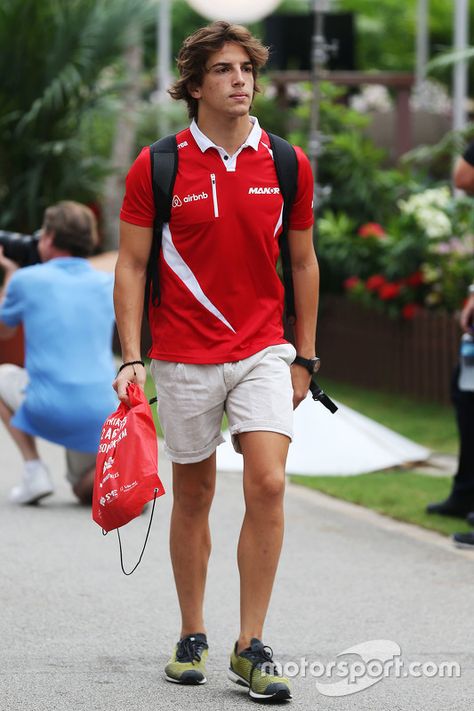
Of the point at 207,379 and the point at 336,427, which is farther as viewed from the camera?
the point at 336,427

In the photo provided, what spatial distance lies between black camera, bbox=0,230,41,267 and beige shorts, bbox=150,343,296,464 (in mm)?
3816

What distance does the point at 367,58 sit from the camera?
163ft

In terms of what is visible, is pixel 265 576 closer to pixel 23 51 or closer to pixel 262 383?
pixel 262 383

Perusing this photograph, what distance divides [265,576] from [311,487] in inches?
169

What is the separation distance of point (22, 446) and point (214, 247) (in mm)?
3788

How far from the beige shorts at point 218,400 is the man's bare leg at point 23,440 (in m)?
3.50

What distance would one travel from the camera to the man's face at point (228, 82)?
4.95 m

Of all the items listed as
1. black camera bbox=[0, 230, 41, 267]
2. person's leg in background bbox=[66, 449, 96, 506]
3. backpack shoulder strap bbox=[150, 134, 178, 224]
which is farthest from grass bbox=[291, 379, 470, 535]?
backpack shoulder strap bbox=[150, 134, 178, 224]

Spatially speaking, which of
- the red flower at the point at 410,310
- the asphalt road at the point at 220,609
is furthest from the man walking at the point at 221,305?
the red flower at the point at 410,310

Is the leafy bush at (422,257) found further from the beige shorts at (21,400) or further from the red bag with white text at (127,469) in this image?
the red bag with white text at (127,469)

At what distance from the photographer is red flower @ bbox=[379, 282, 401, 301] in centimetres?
1341

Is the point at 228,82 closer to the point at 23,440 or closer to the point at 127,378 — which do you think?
the point at 127,378

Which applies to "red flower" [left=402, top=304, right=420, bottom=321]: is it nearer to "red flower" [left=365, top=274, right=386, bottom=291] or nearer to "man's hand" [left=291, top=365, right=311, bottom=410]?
"red flower" [left=365, top=274, right=386, bottom=291]

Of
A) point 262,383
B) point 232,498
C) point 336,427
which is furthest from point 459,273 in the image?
point 262,383
